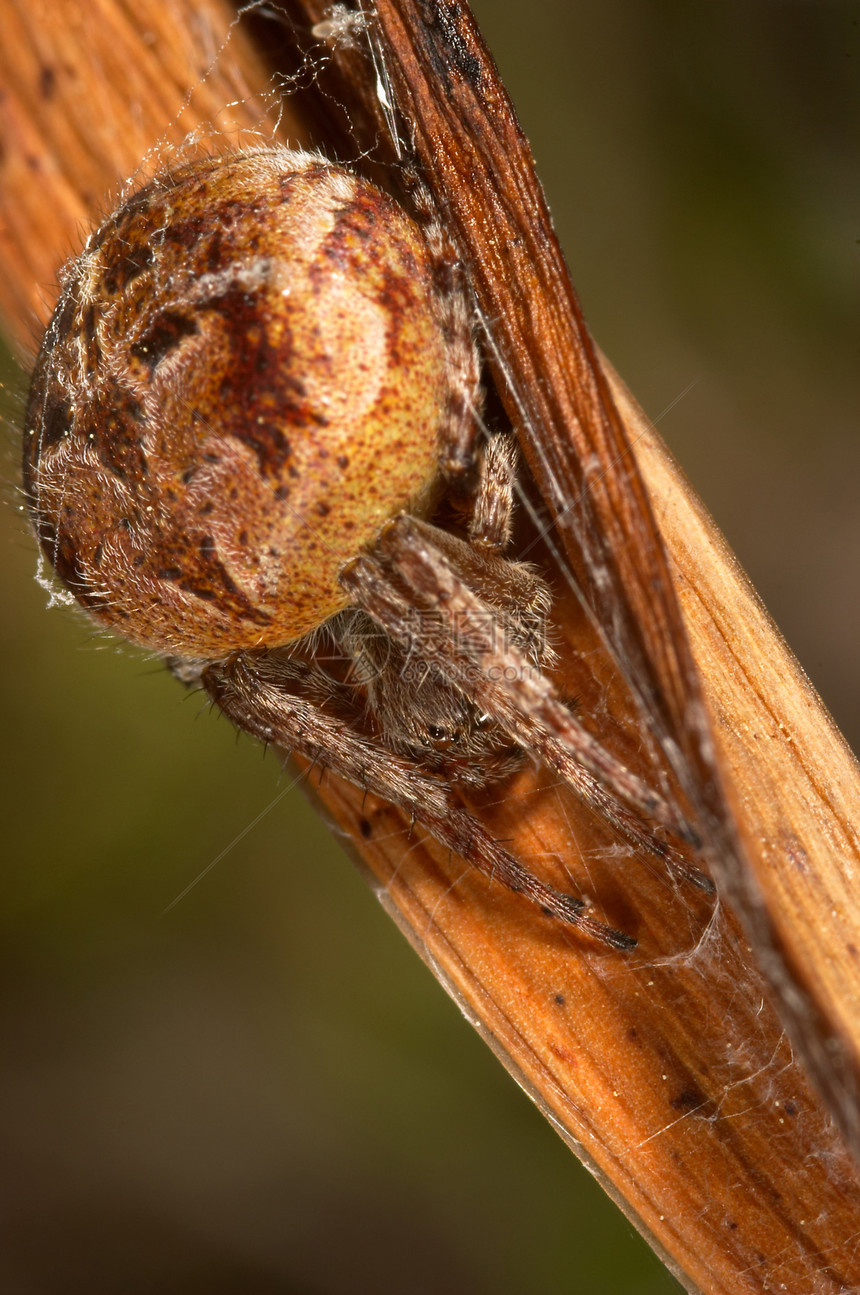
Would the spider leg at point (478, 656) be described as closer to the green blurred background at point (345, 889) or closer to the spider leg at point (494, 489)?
the spider leg at point (494, 489)

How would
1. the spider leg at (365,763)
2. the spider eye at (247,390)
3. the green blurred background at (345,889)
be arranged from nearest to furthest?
1. the spider eye at (247,390)
2. the spider leg at (365,763)
3. the green blurred background at (345,889)

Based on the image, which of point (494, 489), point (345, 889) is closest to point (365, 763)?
point (494, 489)

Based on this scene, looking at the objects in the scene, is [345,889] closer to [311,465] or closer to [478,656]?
[478,656]

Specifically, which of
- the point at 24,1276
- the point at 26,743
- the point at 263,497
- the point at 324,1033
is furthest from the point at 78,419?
the point at 24,1276

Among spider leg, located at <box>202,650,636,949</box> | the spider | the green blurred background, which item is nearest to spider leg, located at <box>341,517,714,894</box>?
the spider

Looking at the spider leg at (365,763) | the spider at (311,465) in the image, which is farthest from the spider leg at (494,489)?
the spider leg at (365,763)

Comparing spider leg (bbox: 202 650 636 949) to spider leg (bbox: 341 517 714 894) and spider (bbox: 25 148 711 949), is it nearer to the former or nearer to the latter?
spider (bbox: 25 148 711 949)
